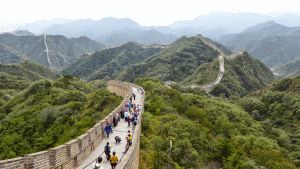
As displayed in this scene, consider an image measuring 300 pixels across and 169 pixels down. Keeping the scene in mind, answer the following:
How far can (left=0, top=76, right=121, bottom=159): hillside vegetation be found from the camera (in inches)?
997

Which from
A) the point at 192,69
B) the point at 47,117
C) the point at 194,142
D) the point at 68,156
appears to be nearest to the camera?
the point at 68,156

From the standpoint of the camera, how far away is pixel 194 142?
1035 inches

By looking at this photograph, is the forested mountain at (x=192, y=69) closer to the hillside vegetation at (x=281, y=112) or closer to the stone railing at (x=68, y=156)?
the hillside vegetation at (x=281, y=112)

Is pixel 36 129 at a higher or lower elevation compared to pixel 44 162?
lower

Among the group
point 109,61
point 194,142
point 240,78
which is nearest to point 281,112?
point 194,142

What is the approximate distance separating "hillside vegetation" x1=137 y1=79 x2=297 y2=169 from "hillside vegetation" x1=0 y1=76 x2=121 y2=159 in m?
3.54

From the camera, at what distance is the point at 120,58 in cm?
17938

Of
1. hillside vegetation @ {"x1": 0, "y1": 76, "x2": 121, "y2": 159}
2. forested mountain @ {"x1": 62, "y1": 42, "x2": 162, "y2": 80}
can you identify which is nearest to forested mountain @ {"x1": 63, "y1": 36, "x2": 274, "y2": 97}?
forested mountain @ {"x1": 62, "y1": 42, "x2": 162, "y2": 80}

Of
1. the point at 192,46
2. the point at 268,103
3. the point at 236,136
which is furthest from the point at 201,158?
the point at 192,46

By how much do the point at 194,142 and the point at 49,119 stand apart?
10.4 m

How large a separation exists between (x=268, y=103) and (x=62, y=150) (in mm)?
50414

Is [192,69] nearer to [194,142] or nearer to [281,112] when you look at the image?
[281,112]

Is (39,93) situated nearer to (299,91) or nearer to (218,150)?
(218,150)

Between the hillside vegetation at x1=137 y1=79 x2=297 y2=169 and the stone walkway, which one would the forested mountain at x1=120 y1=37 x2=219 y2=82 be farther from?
the stone walkway
